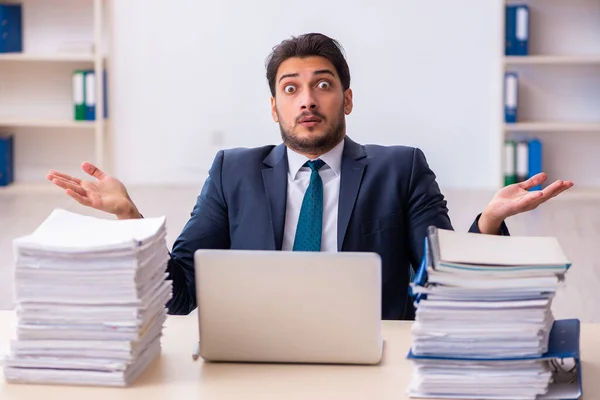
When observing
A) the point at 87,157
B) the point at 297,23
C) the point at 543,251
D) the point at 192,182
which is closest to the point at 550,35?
the point at 297,23

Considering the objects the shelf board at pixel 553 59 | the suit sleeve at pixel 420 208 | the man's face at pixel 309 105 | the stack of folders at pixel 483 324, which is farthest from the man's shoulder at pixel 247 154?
the shelf board at pixel 553 59

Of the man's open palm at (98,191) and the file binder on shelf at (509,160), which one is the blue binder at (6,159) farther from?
the man's open palm at (98,191)

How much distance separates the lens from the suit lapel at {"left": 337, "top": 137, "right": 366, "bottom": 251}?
2650 millimetres

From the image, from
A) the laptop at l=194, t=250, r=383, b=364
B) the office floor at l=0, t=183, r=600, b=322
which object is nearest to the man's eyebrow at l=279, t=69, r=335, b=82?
the laptop at l=194, t=250, r=383, b=364

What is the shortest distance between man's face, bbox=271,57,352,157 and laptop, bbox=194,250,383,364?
76 cm

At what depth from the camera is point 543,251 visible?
1890mm

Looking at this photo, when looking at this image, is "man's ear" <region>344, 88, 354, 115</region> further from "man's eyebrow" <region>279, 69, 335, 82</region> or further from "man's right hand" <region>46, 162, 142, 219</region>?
"man's right hand" <region>46, 162, 142, 219</region>

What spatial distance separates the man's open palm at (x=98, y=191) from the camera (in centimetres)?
228

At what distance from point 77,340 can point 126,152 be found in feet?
18.2

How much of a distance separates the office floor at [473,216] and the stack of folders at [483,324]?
2.56m

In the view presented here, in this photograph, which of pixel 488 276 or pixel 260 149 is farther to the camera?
pixel 260 149

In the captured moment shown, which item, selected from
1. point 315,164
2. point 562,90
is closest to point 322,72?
point 315,164

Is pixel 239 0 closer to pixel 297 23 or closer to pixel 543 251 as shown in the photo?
pixel 297 23

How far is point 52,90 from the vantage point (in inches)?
290
